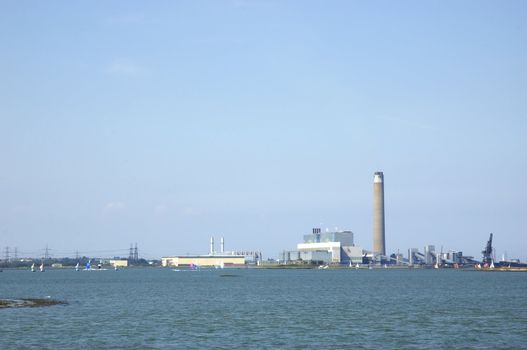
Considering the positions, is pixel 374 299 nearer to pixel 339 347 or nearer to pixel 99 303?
pixel 99 303

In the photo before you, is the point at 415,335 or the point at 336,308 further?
the point at 336,308

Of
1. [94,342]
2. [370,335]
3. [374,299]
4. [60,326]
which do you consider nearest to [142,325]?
[60,326]

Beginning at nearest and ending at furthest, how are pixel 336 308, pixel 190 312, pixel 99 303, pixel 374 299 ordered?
pixel 190 312
pixel 336 308
pixel 99 303
pixel 374 299

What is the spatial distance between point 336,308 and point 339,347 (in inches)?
1331

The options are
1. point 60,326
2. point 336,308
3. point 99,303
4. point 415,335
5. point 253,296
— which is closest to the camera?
point 415,335

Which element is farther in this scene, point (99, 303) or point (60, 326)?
point (99, 303)

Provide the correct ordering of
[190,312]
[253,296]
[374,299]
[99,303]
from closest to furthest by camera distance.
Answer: [190,312] → [99,303] → [374,299] → [253,296]

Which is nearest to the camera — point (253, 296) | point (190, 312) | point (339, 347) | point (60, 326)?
point (339, 347)

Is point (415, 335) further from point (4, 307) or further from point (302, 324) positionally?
point (4, 307)

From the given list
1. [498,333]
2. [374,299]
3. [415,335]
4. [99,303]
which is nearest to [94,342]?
[415,335]

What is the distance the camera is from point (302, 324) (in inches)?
2729

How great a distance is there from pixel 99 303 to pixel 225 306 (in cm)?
1690

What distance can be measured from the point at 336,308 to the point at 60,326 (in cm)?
3307

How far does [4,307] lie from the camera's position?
84.3 m
